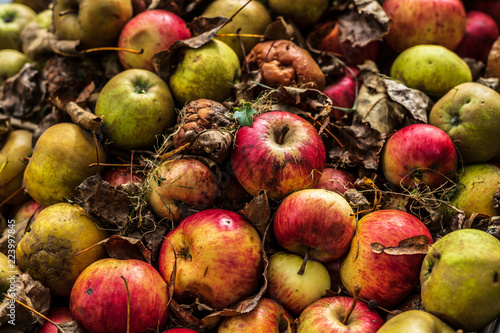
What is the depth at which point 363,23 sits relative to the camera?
2.82m

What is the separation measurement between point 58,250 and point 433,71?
8.00ft

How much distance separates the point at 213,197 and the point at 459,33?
2.25 metres

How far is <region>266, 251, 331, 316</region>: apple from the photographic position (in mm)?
1819

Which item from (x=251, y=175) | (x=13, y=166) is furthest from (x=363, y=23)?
Result: (x=13, y=166)

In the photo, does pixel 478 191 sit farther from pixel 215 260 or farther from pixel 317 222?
pixel 215 260

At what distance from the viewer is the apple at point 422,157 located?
6.56 feet

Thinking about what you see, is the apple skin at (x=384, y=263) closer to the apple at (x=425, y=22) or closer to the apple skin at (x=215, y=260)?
the apple skin at (x=215, y=260)

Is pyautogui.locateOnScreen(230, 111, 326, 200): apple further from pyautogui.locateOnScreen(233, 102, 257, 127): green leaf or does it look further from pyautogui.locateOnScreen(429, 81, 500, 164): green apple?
pyautogui.locateOnScreen(429, 81, 500, 164): green apple

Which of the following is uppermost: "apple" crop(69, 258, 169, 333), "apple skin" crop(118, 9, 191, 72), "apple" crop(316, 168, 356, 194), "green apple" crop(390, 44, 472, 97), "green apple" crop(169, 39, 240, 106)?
"apple skin" crop(118, 9, 191, 72)

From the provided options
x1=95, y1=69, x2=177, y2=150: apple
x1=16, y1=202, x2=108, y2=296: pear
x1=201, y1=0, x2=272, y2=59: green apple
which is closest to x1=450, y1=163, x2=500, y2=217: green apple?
x1=201, y1=0, x2=272, y2=59: green apple

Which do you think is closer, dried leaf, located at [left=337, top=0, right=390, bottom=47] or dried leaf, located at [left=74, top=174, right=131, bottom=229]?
dried leaf, located at [left=74, top=174, right=131, bottom=229]

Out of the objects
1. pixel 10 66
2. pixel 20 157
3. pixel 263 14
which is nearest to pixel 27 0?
pixel 10 66

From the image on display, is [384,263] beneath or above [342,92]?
beneath

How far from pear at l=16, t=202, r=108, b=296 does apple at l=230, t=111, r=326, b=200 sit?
32.8 inches
